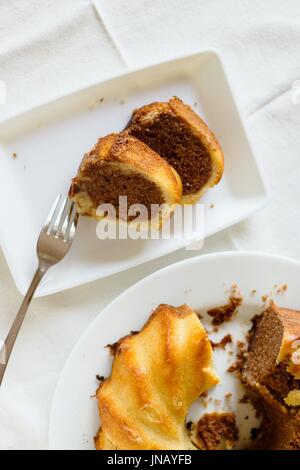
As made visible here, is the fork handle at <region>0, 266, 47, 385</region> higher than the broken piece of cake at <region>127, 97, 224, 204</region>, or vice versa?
the broken piece of cake at <region>127, 97, 224, 204</region>

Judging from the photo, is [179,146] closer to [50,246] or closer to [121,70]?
[121,70]

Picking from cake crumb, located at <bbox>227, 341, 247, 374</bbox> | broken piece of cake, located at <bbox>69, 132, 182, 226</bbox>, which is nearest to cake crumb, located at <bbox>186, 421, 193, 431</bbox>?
cake crumb, located at <bbox>227, 341, 247, 374</bbox>

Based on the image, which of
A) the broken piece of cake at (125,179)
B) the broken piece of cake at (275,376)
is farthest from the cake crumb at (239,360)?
the broken piece of cake at (125,179)

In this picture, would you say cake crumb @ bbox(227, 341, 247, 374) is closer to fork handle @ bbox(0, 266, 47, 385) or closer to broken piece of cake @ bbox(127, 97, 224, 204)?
broken piece of cake @ bbox(127, 97, 224, 204)

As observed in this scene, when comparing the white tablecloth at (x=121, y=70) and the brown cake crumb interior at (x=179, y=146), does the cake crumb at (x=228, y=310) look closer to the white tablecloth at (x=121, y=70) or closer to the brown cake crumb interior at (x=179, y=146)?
the white tablecloth at (x=121, y=70)

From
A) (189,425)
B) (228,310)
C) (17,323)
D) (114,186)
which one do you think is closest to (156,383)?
(189,425)
